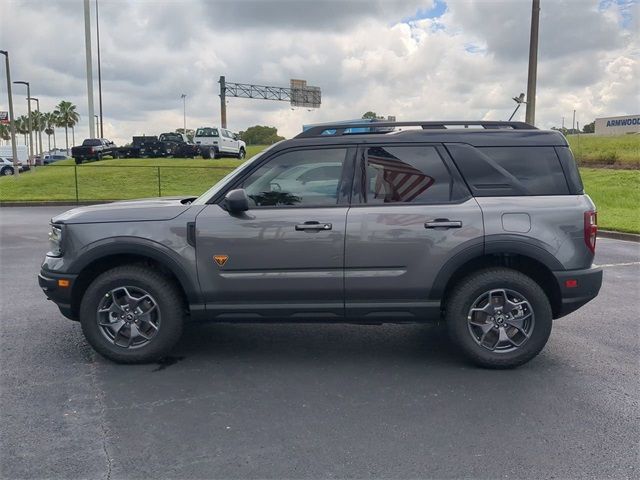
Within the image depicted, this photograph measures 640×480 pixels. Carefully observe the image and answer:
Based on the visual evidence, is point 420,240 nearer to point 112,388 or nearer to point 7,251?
point 112,388

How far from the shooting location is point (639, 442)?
3275 millimetres

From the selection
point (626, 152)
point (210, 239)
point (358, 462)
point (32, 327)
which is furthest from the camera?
point (626, 152)

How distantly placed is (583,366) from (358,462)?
7.97 ft

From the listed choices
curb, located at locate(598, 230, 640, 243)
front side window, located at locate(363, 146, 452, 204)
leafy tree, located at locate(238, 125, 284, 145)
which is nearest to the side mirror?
front side window, located at locate(363, 146, 452, 204)

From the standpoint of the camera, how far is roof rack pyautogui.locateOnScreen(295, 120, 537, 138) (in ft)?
15.3

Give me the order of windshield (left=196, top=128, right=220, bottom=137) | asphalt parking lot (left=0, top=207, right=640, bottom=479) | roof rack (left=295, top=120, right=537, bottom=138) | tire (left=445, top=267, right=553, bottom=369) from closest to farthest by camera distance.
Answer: asphalt parking lot (left=0, top=207, right=640, bottom=479) < tire (left=445, top=267, right=553, bottom=369) < roof rack (left=295, top=120, right=537, bottom=138) < windshield (left=196, top=128, right=220, bottom=137)

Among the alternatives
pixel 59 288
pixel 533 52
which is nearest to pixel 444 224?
pixel 59 288

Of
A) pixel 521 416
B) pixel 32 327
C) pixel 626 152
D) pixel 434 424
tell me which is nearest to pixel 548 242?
pixel 521 416

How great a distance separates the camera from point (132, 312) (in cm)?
445

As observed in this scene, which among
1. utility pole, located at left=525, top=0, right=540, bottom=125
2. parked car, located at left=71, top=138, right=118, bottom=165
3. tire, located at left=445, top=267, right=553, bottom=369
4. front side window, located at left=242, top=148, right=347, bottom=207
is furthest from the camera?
parked car, located at left=71, top=138, right=118, bottom=165

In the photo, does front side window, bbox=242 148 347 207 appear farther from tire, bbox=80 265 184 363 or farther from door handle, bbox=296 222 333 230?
tire, bbox=80 265 184 363

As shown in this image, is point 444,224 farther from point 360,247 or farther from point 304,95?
point 304,95

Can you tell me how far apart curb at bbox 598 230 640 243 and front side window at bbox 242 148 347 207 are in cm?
1008

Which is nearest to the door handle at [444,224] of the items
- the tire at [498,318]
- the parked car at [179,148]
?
the tire at [498,318]
